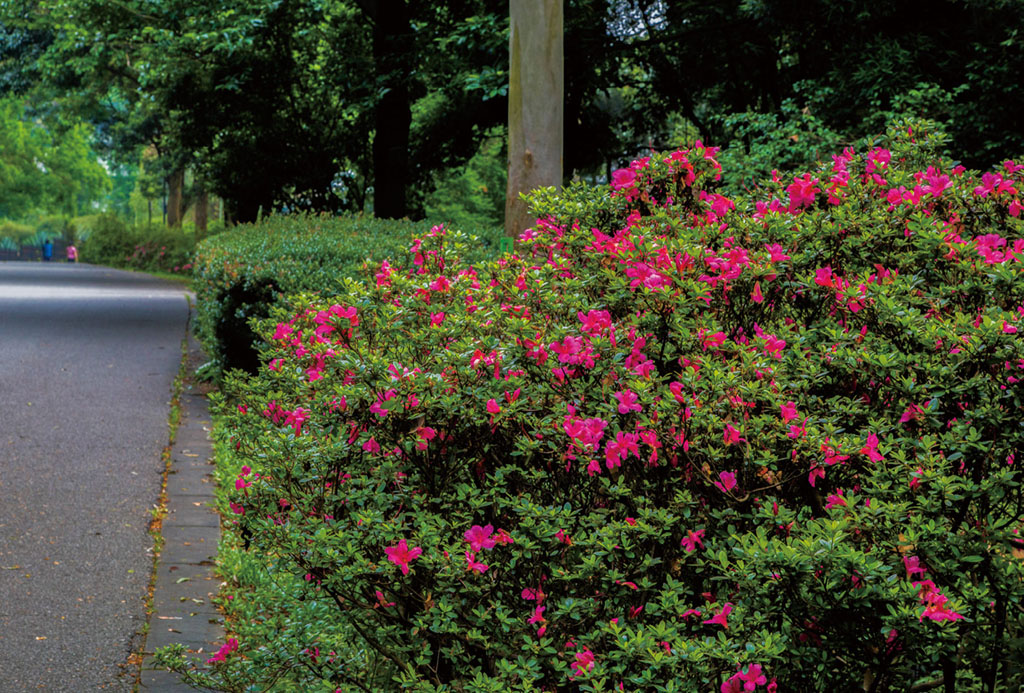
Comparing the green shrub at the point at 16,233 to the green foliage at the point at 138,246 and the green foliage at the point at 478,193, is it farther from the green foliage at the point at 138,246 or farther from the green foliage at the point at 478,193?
the green foliage at the point at 478,193

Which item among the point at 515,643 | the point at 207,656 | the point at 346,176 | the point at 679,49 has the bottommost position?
the point at 207,656

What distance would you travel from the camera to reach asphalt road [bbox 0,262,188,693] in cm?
412

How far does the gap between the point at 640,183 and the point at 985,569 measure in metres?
1.80

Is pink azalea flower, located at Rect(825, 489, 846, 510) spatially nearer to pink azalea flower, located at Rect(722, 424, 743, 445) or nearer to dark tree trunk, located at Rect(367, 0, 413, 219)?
pink azalea flower, located at Rect(722, 424, 743, 445)

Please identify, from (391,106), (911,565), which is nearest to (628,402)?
(911,565)

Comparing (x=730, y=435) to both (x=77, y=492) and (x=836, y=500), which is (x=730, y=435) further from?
(x=77, y=492)

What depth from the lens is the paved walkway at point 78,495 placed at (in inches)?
162

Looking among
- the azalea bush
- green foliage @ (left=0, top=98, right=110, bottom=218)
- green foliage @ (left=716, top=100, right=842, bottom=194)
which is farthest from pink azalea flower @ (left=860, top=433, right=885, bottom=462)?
green foliage @ (left=0, top=98, right=110, bottom=218)

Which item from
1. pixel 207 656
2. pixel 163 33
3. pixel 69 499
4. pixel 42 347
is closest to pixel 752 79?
pixel 163 33

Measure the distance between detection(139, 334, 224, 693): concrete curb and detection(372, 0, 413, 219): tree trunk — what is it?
9648 millimetres

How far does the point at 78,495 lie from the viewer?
20.4ft

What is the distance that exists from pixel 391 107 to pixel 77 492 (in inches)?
468

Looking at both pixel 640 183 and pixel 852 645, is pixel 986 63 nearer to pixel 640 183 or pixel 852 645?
pixel 640 183

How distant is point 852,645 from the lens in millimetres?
2164
